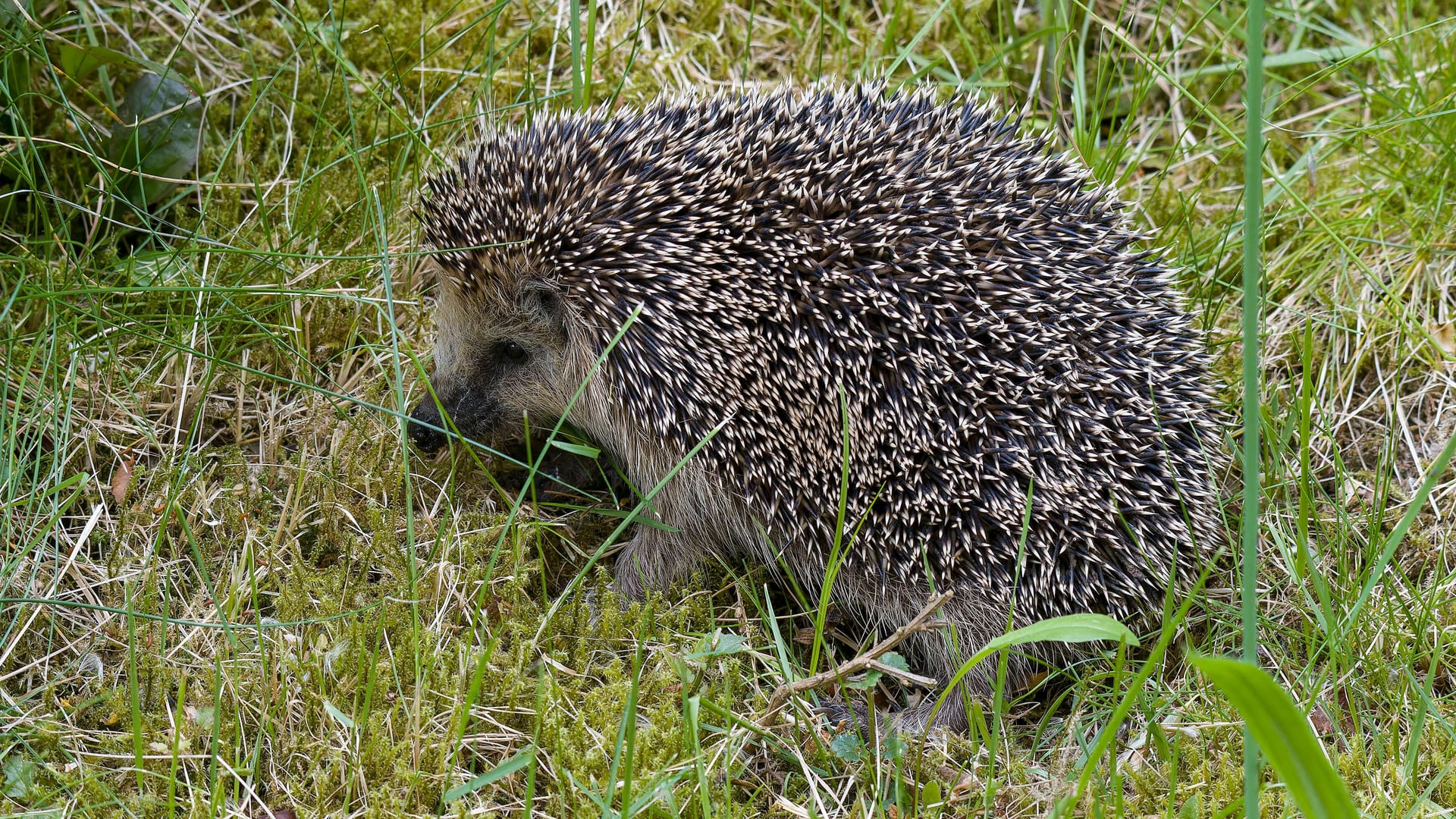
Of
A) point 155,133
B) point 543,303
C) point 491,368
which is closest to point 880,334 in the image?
point 543,303

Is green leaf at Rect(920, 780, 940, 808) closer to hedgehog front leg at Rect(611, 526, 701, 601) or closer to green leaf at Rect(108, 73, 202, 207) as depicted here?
hedgehog front leg at Rect(611, 526, 701, 601)

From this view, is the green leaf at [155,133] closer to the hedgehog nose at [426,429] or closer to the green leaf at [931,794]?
the hedgehog nose at [426,429]

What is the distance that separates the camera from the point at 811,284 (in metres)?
4.21

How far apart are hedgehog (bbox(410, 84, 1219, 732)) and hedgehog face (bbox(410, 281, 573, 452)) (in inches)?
1.4

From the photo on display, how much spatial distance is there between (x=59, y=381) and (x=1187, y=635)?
4.07 metres

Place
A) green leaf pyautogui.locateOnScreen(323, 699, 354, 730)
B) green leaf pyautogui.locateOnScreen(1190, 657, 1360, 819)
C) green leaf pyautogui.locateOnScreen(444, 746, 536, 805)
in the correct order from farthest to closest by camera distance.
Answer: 1. green leaf pyautogui.locateOnScreen(323, 699, 354, 730)
2. green leaf pyautogui.locateOnScreen(444, 746, 536, 805)
3. green leaf pyautogui.locateOnScreen(1190, 657, 1360, 819)

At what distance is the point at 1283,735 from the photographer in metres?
2.21

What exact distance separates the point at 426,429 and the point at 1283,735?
11.0ft

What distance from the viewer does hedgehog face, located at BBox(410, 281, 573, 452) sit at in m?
4.70

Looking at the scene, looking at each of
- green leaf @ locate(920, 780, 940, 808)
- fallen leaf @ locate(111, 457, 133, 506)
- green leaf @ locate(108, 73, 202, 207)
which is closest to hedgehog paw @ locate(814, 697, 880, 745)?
green leaf @ locate(920, 780, 940, 808)

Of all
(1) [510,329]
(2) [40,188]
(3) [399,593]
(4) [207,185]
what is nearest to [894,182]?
(1) [510,329]

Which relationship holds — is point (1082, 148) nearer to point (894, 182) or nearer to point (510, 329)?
point (894, 182)

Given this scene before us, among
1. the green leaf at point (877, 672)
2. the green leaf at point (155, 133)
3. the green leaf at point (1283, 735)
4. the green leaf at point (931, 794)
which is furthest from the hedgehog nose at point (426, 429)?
the green leaf at point (1283, 735)

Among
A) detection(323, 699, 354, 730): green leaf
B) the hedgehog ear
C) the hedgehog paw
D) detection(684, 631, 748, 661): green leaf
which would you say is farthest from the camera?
the hedgehog ear
